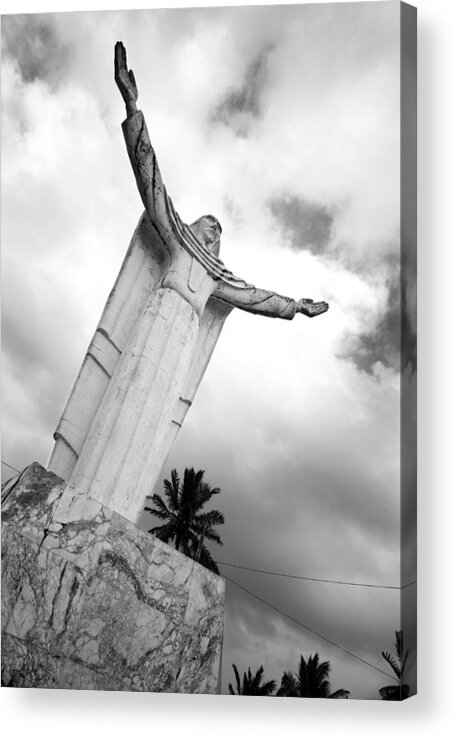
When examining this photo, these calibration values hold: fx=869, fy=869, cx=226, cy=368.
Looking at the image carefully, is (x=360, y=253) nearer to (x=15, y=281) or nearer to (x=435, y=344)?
(x=435, y=344)

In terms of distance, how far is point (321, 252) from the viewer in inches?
326

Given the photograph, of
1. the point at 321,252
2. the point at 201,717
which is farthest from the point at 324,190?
the point at 201,717

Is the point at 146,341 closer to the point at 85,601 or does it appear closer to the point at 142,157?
the point at 142,157

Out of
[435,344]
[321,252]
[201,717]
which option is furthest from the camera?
[321,252]

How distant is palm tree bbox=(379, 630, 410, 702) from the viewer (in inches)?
249

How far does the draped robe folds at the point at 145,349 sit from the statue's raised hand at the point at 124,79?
129 mm

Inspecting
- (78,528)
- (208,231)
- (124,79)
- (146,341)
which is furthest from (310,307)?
(78,528)

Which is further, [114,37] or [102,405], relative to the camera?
[114,37]

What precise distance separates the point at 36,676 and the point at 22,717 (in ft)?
2.41

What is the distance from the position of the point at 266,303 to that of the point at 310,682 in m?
3.57

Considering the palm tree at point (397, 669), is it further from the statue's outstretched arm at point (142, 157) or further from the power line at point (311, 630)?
the statue's outstretched arm at point (142, 157)

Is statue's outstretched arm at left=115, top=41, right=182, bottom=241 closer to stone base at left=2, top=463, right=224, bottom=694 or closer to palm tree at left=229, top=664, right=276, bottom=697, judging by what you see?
stone base at left=2, top=463, right=224, bottom=694

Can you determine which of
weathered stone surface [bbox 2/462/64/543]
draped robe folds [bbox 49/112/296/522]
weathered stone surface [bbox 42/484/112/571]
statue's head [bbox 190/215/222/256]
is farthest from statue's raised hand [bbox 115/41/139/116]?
weathered stone surface [bbox 42/484/112/571]

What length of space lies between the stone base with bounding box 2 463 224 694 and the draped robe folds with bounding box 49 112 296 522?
1.44ft
